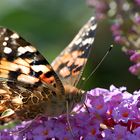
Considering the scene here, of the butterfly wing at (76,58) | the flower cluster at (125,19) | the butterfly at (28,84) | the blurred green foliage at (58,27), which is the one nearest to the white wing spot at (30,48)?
the butterfly at (28,84)

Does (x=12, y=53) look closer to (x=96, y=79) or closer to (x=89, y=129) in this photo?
(x=89, y=129)

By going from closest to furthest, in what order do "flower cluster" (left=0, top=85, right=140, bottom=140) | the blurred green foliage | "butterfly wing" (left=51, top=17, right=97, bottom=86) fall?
"flower cluster" (left=0, top=85, right=140, bottom=140) < "butterfly wing" (left=51, top=17, right=97, bottom=86) < the blurred green foliage

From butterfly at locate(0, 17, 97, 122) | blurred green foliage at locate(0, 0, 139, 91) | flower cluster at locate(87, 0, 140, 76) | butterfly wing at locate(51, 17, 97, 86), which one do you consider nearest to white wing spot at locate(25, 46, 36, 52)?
butterfly at locate(0, 17, 97, 122)

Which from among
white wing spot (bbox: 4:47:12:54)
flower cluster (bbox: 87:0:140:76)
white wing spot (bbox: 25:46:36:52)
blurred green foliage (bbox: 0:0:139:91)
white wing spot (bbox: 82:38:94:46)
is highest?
blurred green foliage (bbox: 0:0:139:91)

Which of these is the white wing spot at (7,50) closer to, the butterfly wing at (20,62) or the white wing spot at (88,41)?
the butterfly wing at (20,62)

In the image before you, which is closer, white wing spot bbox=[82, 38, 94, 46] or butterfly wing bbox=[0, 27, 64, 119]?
butterfly wing bbox=[0, 27, 64, 119]

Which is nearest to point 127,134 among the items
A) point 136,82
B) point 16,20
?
point 136,82

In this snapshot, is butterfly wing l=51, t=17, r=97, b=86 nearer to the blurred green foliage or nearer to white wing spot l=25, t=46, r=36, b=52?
white wing spot l=25, t=46, r=36, b=52

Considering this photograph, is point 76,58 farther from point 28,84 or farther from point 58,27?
point 58,27
